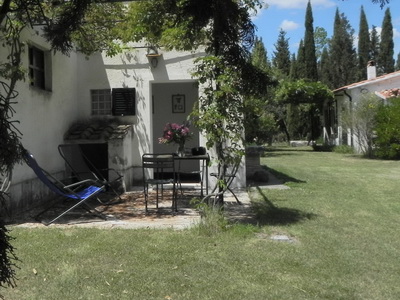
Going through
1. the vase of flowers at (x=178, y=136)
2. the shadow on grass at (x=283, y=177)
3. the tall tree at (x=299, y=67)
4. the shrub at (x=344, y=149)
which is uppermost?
the tall tree at (x=299, y=67)

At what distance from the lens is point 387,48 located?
41.2m

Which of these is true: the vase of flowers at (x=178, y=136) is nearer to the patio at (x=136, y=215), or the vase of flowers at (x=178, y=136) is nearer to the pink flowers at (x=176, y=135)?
the pink flowers at (x=176, y=135)

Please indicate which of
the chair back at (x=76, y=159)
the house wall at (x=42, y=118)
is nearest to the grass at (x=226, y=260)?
the house wall at (x=42, y=118)

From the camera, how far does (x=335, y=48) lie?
141 ft

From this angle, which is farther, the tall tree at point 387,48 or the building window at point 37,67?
the tall tree at point 387,48

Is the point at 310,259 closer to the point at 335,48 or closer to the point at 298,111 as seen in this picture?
the point at 298,111

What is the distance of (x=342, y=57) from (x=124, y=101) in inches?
1449

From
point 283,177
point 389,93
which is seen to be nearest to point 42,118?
point 283,177

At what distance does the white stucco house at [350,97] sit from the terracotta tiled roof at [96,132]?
13.0 m

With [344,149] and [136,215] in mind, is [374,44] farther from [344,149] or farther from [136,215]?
[136,215]

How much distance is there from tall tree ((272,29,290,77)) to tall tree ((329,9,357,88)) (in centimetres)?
522

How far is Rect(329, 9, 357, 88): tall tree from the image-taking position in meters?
41.0

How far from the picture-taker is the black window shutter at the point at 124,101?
32.0ft

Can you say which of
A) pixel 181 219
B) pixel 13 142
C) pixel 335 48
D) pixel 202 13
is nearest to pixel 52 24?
pixel 13 142
